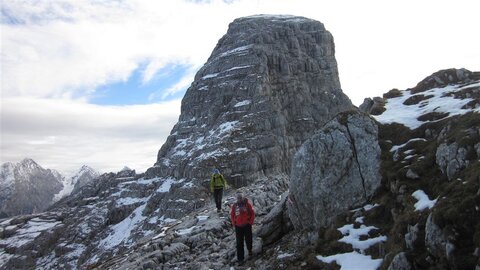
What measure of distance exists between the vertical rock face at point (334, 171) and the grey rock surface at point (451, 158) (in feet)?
9.80

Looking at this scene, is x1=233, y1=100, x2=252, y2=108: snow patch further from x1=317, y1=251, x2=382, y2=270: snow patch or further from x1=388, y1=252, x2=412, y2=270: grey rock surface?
x1=388, y1=252, x2=412, y2=270: grey rock surface

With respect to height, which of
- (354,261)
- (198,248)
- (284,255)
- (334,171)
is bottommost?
(198,248)

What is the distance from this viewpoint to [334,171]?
20.3 metres

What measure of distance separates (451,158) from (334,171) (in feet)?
17.9

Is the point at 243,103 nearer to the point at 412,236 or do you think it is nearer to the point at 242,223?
the point at 242,223

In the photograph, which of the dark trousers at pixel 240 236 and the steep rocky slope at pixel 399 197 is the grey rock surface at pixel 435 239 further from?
the dark trousers at pixel 240 236

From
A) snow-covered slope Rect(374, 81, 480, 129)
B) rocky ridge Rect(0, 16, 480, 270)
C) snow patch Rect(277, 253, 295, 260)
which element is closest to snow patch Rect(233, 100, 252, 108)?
rocky ridge Rect(0, 16, 480, 270)

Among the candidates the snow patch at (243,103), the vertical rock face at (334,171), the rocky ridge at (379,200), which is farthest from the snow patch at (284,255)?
the snow patch at (243,103)

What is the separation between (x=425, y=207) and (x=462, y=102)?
1124 centimetres

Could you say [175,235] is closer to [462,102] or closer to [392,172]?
[392,172]

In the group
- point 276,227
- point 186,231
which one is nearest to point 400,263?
point 276,227

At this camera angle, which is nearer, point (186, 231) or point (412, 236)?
point (412, 236)

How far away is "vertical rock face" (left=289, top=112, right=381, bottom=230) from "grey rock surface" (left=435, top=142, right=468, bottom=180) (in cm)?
299

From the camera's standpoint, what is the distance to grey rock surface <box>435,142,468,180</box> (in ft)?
52.3
